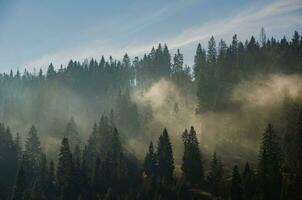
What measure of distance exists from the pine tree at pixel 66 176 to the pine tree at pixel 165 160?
19.8 metres

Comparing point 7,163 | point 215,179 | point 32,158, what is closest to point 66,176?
point 32,158

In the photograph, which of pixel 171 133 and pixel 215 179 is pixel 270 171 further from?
pixel 171 133

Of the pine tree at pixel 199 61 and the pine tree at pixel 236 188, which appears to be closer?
the pine tree at pixel 236 188

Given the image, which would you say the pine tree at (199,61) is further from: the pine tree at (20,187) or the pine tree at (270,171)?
the pine tree at (20,187)

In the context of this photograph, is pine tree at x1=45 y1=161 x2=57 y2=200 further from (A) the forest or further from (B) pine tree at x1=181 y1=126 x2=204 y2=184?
(B) pine tree at x1=181 y1=126 x2=204 y2=184

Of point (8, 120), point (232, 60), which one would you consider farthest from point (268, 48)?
point (8, 120)

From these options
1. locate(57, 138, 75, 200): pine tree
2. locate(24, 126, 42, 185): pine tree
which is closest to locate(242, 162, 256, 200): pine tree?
locate(57, 138, 75, 200): pine tree

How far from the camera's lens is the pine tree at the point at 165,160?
351 feet

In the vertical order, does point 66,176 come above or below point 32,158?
below

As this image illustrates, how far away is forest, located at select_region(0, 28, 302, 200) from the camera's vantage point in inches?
3984

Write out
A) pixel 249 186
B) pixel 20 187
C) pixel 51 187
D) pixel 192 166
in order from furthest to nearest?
pixel 192 166 → pixel 51 187 → pixel 20 187 → pixel 249 186

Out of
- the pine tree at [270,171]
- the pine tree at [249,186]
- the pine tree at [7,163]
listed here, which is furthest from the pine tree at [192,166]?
the pine tree at [7,163]

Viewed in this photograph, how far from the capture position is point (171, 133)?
149m

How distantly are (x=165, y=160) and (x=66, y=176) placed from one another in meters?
22.7
